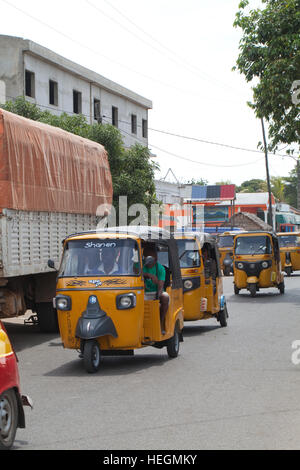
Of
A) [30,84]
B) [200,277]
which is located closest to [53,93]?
[30,84]

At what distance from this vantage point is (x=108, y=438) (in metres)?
6.84

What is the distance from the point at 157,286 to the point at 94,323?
4.73 feet

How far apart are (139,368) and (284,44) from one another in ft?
53.2

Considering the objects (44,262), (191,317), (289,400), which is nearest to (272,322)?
(191,317)

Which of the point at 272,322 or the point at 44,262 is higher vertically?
the point at 44,262

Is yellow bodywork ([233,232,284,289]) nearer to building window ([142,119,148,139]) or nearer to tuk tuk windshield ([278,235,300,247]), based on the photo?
tuk tuk windshield ([278,235,300,247])

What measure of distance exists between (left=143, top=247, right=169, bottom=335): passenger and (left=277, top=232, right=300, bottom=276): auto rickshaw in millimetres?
25734

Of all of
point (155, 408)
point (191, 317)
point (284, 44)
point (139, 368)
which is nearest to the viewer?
point (155, 408)

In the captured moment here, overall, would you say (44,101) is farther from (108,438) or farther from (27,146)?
(108,438)

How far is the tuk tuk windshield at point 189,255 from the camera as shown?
16125 millimetres

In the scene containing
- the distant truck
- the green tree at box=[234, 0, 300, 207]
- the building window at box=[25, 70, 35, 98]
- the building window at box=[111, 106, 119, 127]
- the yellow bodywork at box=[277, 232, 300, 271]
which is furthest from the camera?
the building window at box=[111, 106, 119, 127]

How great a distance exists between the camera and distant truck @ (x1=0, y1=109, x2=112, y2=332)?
13383mm

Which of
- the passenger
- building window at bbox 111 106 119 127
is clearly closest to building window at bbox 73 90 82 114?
building window at bbox 111 106 119 127

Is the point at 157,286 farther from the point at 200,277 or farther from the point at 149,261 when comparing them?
the point at 200,277
